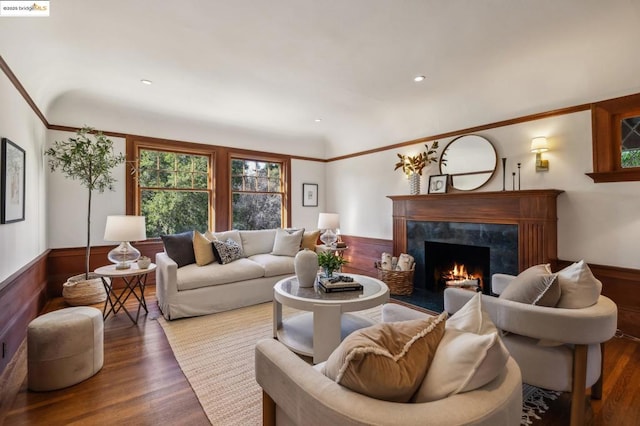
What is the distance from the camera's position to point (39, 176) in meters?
3.49

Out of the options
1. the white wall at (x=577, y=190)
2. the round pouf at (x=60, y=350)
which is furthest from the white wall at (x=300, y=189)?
the round pouf at (x=60, y=350)

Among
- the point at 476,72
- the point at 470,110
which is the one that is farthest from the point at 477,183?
the point at 476,72

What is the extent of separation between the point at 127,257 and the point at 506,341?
11.7ft

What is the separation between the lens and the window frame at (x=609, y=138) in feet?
9.28

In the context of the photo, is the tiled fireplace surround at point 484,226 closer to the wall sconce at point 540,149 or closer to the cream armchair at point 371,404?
the wall sconce at point 540,149

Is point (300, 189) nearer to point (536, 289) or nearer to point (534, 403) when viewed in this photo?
point (536, 289)

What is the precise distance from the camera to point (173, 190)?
16.0ft

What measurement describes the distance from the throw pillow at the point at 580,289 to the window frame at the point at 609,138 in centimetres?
186

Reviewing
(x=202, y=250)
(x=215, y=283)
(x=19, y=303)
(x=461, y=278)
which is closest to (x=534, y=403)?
(x=461, y=278)

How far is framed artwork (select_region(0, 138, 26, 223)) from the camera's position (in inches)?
89.4

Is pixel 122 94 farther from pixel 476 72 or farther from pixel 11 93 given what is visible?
pixel 476 72

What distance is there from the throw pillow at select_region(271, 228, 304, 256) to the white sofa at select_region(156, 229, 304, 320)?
184 mm

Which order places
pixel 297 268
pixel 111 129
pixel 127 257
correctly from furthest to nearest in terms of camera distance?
pixel 111 129 < pixel 127 257 < pixel 297 268

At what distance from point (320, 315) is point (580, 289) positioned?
1.60 meters
